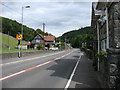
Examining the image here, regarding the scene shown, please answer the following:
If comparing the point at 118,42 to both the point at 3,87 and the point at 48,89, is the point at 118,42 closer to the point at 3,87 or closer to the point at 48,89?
the point at 48,89

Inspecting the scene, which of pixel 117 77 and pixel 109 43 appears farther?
pixel 109 43

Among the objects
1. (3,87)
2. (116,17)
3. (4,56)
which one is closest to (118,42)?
(116,17)

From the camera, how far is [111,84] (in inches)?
199

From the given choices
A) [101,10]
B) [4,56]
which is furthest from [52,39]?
[101,10]

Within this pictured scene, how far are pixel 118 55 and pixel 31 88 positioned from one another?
12.1 feet

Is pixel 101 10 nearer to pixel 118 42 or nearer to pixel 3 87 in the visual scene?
pixel 118 42

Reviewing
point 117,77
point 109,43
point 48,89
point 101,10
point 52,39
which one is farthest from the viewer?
point 52,39

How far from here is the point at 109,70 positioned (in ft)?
17.0

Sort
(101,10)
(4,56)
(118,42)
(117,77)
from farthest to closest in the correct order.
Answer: (4,56)
(101,10)
(118,42)
(117,77)

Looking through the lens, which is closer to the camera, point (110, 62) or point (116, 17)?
point (110, 62)

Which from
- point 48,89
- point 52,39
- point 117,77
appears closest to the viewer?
point 117,77

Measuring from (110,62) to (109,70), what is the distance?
0.26 metres

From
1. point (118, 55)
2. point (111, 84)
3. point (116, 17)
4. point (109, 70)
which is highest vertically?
point (116, 17)

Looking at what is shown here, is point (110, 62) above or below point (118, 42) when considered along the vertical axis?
below
